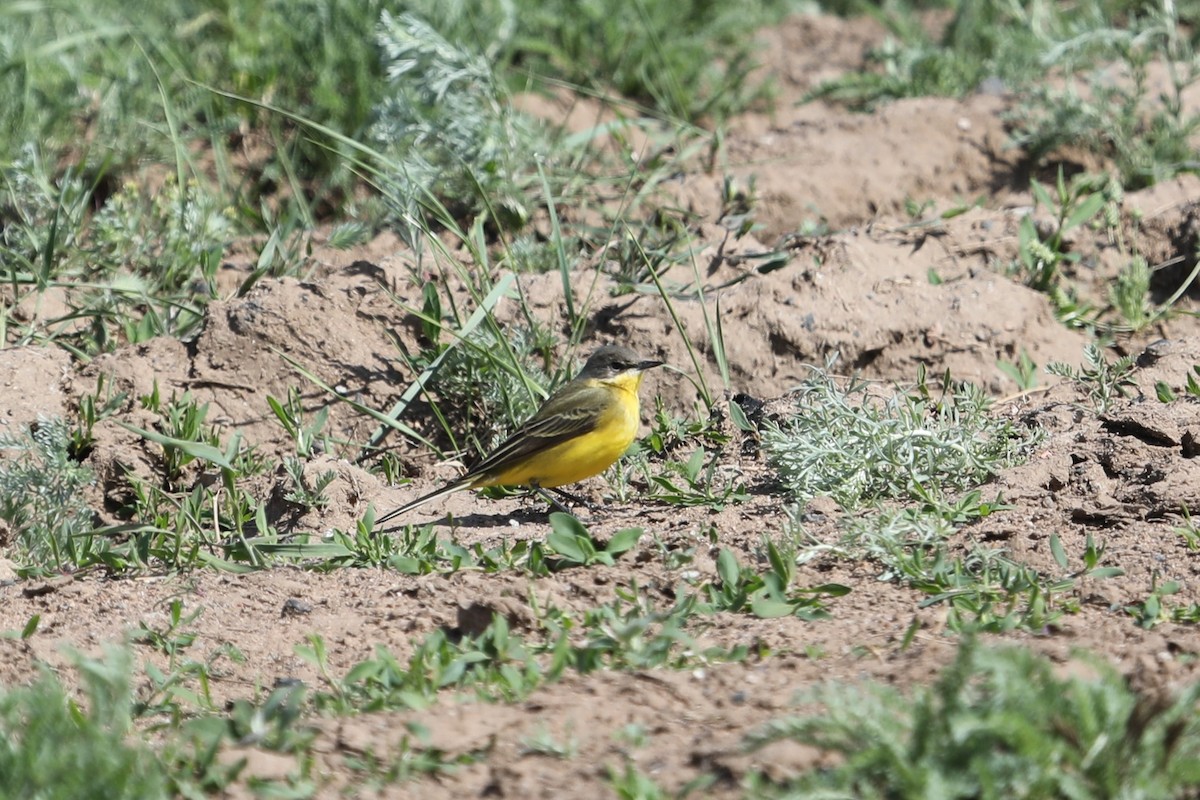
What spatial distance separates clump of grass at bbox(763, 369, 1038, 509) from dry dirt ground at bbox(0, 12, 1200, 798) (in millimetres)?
151

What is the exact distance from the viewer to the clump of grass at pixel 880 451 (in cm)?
560

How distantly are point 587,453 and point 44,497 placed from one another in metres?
2.22

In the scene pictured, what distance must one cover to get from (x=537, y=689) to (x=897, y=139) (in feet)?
17.7

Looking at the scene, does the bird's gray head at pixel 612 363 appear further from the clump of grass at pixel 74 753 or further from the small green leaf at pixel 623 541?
the clump of grass at pixel 74 753

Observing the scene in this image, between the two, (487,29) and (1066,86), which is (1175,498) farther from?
(487,29)

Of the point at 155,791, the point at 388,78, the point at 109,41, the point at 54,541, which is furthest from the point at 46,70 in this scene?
the point at 155,791

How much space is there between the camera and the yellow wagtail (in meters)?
6.14

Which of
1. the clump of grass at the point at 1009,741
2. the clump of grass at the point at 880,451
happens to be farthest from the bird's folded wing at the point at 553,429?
the clump of grass at the point at 1009,741

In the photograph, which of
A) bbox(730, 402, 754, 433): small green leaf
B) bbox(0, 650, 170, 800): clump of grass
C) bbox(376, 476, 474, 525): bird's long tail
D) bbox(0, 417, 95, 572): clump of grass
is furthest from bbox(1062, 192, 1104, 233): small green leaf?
bbox(0, 650, 170, 800): clump of grass

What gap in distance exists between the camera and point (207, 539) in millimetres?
5738

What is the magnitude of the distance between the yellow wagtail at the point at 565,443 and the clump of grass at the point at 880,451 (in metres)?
0.68

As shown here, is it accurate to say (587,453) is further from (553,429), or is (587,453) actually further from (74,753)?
(74,753)

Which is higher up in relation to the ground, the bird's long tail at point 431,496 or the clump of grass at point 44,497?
the clump of grass at point 44,497

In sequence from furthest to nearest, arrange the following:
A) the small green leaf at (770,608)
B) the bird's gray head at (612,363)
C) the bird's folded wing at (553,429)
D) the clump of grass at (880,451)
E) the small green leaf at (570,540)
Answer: the bird's gray head at (612,363) → the bird's folded wing at (553,429) → the clump of grass at (880,451) → the small green leaf at (570,540) → the small green leaf at (770,608)
